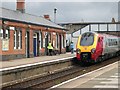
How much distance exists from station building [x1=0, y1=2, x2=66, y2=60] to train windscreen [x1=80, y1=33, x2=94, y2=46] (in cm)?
606

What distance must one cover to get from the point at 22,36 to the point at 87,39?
6.79 m

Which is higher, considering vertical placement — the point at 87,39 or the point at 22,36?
the point at 22,36

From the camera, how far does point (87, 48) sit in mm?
31375

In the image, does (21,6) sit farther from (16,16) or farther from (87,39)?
(87,39)

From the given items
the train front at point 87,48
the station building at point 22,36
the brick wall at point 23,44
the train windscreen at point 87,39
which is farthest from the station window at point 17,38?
the train windscreen at point 87,39

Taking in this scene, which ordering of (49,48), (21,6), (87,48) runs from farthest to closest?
1. (21,6)
2. (49,48)
3. (87,48)

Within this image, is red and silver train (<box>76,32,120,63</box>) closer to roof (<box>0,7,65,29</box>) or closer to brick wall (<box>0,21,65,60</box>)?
brick wall (<box>0,21,65,60</box>)

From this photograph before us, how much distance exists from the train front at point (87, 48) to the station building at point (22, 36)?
19.2ft

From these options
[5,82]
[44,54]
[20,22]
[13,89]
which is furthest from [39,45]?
[13,89]

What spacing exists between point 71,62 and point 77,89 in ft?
61.4

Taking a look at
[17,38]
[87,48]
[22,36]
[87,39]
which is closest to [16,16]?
[22,36]

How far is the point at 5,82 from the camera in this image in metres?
19.3

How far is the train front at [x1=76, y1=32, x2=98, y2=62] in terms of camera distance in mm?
31062

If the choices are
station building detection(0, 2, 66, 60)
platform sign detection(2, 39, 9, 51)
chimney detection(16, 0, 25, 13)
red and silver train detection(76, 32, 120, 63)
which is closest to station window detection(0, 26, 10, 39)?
station building detection(0, 2, 66, 60)
